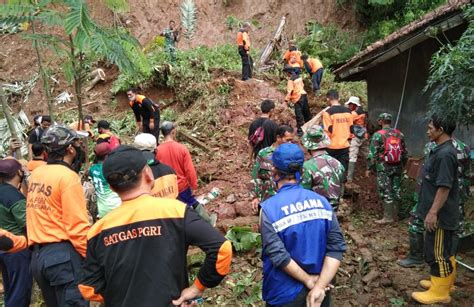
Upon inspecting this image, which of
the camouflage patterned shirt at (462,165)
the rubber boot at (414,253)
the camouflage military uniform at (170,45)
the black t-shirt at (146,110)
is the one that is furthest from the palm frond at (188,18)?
the camouflage patterned shirt at (462,165)

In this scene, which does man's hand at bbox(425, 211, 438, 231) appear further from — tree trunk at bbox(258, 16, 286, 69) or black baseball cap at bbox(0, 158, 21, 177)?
tree trunk at bbox(258, 16, 286, 69)

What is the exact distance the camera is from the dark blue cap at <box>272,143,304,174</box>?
10.2 ft

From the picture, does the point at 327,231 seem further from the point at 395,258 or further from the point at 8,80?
the point at 8,80

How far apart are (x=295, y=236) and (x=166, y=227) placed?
3.29 ft

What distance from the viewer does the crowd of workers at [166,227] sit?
2514mm

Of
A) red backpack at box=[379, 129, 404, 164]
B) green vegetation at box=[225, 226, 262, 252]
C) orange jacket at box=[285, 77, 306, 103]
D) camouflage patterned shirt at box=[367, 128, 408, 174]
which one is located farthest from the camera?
orange jacket at box=[285, 77, 306, 103]

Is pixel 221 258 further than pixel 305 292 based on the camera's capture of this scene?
No

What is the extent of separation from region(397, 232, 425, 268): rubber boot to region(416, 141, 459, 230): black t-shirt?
0.97 m

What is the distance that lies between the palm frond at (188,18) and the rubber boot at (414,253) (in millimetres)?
17637

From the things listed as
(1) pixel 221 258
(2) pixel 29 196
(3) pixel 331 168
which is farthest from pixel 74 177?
(3) pixel 331 168

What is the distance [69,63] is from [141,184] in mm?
3996

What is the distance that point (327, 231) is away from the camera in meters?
3.12

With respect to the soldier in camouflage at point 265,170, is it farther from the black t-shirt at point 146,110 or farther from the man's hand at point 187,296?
the black t-shirt at point 146,110

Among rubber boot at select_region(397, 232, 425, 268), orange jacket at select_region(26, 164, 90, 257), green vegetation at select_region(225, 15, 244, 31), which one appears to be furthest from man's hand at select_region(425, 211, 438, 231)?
green vegetation at select_region(225, 15, 244, 31)
